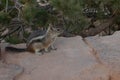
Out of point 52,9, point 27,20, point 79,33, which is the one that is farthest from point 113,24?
point 27,20

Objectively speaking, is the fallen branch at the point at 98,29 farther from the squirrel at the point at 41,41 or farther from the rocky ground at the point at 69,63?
the squirrel at the point at 41,41

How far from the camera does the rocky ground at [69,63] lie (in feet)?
9.57

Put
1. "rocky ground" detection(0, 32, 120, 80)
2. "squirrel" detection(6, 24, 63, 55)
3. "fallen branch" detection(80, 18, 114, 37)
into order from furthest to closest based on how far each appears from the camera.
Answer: "fallen branch" detection(80, 18, 114, 37)
"squirrel" detection(6, 24, 63, 55)
"rocky ground" detection(0, 32, 120, 80)

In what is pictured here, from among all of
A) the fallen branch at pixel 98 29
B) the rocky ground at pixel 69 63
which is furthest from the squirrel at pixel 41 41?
the fallen branch at pixel 98 29

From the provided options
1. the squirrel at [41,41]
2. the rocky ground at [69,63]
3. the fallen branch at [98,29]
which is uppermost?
the squirrel at [41,41]

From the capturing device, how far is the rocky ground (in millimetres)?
2918

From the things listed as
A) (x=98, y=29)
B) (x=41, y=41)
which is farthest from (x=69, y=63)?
(x=98, y=29)

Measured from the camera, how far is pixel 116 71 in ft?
9.99

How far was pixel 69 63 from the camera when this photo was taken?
122 inches

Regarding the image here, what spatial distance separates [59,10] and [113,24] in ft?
3.27

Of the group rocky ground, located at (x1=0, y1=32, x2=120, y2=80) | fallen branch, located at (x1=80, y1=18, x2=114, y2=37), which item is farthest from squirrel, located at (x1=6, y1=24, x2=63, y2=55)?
fallen branch, located at (x1=80, y1=18, x2=114, y2=37)

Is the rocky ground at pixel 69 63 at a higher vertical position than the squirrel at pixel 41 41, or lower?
lower

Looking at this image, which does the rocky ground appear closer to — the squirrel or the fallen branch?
the squirrel

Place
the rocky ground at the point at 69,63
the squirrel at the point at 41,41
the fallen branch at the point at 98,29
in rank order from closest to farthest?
the rocky ground at the point at 69,63, the squirrel at the point at 41,41, the fallen branch at the point at 98,29
